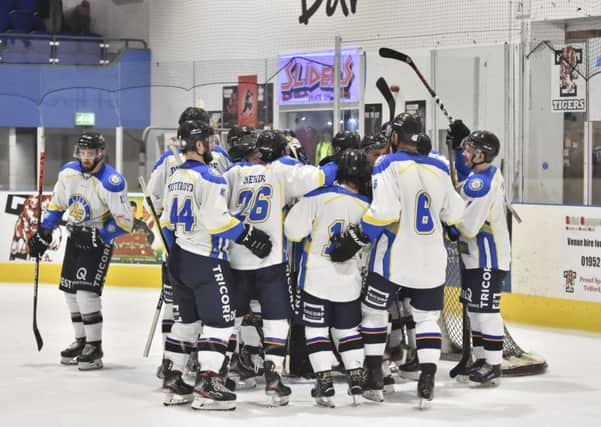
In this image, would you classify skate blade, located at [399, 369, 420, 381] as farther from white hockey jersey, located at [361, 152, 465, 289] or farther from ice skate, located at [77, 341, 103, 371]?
ice skate, located at [77, 341, 103, 371]

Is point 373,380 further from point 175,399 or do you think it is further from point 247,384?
point 175,399

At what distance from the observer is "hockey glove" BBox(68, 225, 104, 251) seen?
19.5ft

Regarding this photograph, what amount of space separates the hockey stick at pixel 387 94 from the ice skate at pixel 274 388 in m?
3.20

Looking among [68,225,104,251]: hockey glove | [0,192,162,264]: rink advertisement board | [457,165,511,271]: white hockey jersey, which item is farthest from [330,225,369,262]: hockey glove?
[0,192,162,264]: rink advertisement board

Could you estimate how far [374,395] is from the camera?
5004 mm

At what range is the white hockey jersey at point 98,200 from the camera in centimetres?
593

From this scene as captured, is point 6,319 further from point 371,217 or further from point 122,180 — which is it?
point 371,217

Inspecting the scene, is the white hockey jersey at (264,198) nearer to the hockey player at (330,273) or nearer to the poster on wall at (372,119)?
the hockey player at (330,273)

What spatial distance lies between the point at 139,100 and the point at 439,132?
3.16m

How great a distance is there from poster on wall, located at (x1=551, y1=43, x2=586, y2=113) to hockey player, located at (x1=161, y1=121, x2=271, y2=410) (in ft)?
12.1

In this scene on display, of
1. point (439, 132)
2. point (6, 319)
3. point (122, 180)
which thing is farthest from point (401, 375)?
point (6, 319)

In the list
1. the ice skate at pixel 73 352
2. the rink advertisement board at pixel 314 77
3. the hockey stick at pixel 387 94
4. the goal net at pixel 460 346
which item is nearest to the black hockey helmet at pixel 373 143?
the goal net at pixel 460 346

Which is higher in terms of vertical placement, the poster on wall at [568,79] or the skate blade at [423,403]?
the poster on wall at [568,79]

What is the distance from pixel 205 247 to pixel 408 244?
93cm
